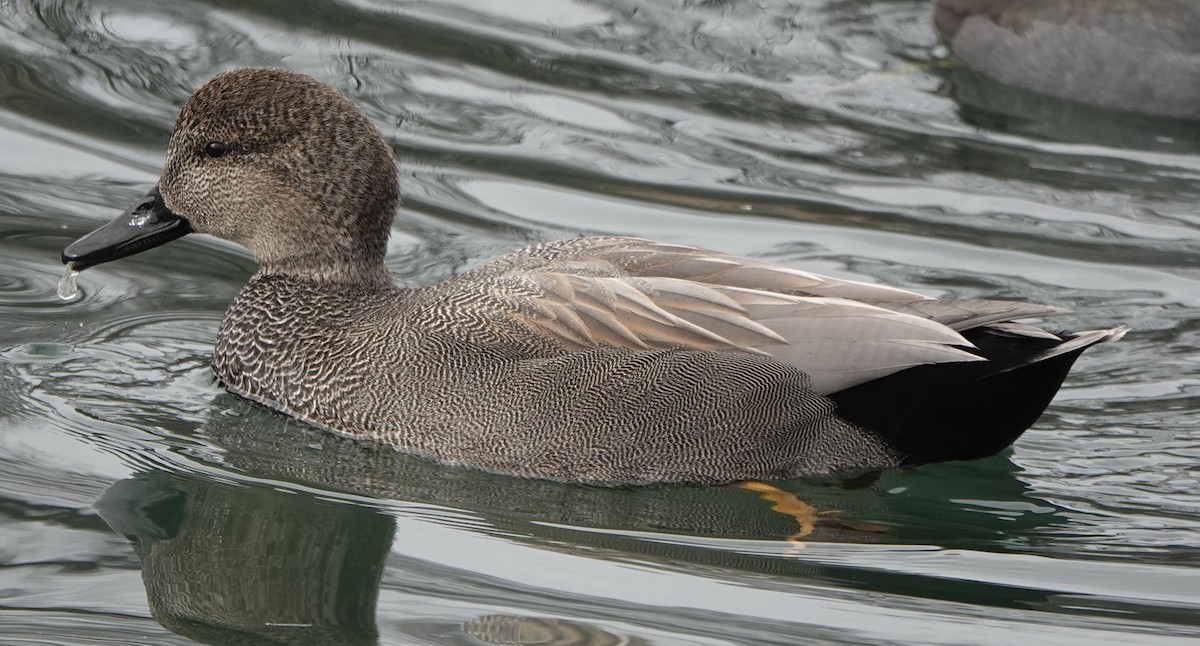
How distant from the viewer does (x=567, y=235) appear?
287 inches

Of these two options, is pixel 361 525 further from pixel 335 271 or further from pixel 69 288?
pixel 69 288

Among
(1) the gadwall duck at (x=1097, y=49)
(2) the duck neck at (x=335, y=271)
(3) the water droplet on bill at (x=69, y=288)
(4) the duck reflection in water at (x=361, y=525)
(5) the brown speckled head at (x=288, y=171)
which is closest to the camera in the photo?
(4) the duck reflection in water at (x=361, y=525)

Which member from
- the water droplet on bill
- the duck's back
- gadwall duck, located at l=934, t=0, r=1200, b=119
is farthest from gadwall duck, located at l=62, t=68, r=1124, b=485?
gadwall duck, located at l=934, t=0, r=1200, b=119

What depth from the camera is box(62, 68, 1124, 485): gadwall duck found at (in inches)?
206

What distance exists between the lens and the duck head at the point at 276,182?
5734 mm

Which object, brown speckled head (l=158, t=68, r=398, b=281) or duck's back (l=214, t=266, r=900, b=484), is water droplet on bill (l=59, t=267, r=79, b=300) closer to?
brown speckled head (l=158, t=68, r=398, b=281)

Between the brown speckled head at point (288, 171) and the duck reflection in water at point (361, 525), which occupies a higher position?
the brown speckled head at point (288, 171)

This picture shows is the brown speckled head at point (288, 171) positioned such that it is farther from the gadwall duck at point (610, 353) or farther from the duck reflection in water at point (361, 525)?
the duck reflection in water at point (361, 525)

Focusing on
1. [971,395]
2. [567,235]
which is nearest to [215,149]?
[567,235]

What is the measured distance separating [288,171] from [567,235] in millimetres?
1766

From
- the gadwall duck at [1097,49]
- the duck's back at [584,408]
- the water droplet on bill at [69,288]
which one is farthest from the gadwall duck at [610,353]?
the gadwall duck at [1097,49]

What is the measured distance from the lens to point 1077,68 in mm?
8484

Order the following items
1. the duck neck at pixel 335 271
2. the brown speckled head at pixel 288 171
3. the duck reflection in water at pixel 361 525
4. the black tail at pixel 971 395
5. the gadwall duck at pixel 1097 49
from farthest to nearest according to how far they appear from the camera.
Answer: the gadwall duck at pixel 1097 49, the duck neck at pixel 335 271, the brown speckled head at pixel 288 171, the black tail at pixel 971 395, the duck reflection in water at pixel 361 525

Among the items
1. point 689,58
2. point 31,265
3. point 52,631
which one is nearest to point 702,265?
point 52,631
